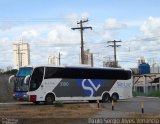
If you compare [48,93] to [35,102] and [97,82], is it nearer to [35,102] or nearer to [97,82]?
[35,102]

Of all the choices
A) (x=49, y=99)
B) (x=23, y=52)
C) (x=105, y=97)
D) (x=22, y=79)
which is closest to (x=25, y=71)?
(x=22, y=79)

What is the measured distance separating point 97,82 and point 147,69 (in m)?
56.7

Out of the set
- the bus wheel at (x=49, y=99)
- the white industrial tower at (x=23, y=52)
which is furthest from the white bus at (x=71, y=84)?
the white industrial tower at (x=23, y=52)

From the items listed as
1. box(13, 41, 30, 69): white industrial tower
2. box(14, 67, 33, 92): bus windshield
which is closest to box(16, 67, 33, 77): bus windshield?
box(14, 67, 33, 92): bus windshield

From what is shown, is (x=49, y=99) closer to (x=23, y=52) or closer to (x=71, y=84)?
(x=71, y=84)

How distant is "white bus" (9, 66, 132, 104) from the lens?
129 feet

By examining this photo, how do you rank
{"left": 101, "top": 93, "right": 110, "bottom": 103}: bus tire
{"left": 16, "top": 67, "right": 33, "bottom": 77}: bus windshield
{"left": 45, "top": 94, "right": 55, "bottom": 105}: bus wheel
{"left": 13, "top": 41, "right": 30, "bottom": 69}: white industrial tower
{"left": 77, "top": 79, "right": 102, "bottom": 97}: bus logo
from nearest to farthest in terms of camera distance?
1. {"left": 16, "top": 67, "right": 33, "bottom": 77}: bus windshield
2. {"left": 45, "top": 94, "right": 55, "bottom": 105}: bus wheel
3. {"left": 77, "top": 79, "right": 102, "bottom": 97}: bus logo
4. {"left": 101, "top": 93, "right": 110, "bottom": 103}: bus tire
5. {"left": 13, "top": 41, "right": 30, "bottom": 69}: white industrial tower

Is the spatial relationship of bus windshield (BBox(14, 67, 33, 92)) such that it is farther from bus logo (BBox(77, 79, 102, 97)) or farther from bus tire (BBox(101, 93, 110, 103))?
bus tire (BBox(101, 93, 110, 103))

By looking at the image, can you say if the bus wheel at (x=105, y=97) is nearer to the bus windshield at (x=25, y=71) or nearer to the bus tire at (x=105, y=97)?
the bus tire at (x=105, y=97)

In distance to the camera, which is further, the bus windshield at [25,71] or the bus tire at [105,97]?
the bus tire at [105,97]

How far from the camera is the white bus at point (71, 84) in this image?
129 feet

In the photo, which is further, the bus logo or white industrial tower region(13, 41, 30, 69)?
white industrial tower region(13, 41, 30, 69)

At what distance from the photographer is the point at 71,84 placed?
41.9m

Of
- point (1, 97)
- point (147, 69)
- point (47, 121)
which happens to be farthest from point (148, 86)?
point (47, 121)
